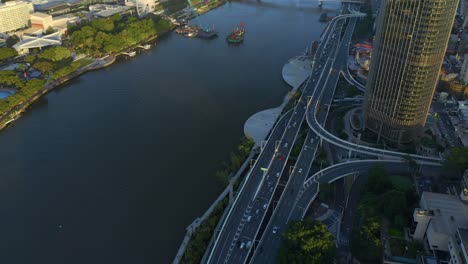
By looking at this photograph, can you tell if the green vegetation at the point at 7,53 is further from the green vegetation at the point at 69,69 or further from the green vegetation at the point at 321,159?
the green vegetation at the point at 321,159

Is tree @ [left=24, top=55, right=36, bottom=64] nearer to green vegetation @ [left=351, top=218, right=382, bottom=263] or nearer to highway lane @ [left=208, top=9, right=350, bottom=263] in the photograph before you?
highway lane @ [left=208, top=9, right=350, bottom=263]

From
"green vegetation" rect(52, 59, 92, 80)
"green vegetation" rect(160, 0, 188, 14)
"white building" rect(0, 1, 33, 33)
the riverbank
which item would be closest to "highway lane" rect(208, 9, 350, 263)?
the riverbank

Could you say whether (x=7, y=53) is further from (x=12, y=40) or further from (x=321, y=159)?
(x=321, y=159)

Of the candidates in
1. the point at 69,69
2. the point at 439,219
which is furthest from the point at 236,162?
the point at 69,69

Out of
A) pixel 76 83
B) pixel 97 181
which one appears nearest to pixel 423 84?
pixel 97 181

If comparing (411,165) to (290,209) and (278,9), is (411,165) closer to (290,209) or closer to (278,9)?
(290,209)
